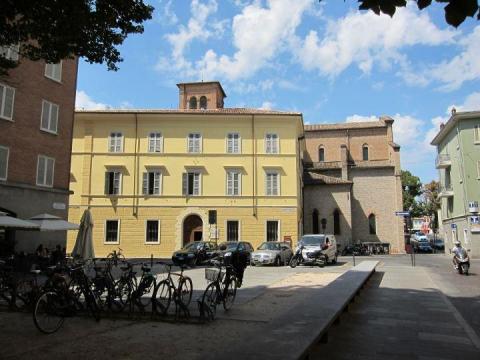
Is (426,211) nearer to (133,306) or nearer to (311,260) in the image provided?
(311,260)

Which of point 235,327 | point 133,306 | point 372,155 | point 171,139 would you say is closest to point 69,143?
point 171,139

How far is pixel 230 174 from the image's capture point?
37.0m

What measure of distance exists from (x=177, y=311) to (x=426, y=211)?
72.7 m

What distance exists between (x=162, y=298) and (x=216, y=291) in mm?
1143

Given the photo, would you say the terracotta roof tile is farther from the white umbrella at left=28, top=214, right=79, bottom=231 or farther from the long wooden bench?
the long wooden bench

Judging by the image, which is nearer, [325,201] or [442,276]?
[442,276]

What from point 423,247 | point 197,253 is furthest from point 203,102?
point 197,253

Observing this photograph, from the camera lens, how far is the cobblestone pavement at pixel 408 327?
6.85 meters

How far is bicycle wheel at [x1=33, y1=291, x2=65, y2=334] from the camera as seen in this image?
7.49m

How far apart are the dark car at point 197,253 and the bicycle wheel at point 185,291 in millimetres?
→ 15845

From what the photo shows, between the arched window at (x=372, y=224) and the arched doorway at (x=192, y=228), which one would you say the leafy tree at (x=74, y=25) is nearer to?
the arched doorway at (x=192, y=228)

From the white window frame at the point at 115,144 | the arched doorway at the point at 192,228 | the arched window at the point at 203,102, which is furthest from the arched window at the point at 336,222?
the white window frame at the point at 115,144

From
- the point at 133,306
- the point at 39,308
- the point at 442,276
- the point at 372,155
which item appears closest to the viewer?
the point at 39,308

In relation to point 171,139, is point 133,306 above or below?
below
